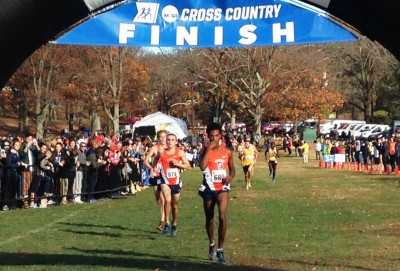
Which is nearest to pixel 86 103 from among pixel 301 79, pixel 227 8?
pixel 301 79

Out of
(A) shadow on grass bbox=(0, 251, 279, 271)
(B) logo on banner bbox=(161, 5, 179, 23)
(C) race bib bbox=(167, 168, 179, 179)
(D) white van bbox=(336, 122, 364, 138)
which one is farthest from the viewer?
(D) white van bbox=(336, 122, 364, 138)

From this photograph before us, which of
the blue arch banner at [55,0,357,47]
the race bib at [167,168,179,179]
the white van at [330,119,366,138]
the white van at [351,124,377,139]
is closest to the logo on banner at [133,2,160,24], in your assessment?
the blue arch banner at [55,0,357,47]

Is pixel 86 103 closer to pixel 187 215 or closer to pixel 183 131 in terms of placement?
pixel 183 131

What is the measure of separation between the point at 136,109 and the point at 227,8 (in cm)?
7307

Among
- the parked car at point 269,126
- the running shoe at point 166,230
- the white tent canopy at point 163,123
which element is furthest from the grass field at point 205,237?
→ the parked car at point 269,126

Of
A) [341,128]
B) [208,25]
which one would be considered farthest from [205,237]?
Answer: [341,128]

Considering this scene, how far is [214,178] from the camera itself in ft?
43.8

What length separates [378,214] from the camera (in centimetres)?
2014

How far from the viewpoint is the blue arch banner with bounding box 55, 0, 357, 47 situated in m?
10.5

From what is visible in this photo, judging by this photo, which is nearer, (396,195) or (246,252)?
(246,252)

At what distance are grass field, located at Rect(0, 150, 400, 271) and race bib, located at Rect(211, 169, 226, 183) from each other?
1115 mm

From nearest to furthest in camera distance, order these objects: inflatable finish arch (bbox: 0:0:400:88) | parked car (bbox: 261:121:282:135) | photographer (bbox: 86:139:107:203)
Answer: inflatable finish arch (bbox: 0:0:400:88), photographer (bbox: 86:139:107:203), parked car (bbox: 261:121:282:135)

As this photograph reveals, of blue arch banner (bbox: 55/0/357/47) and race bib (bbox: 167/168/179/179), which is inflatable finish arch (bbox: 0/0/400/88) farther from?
race bib (bbox: 167/168/179/179)

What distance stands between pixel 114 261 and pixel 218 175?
1951 millimetres
